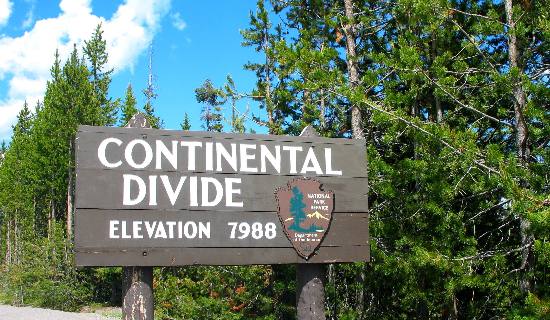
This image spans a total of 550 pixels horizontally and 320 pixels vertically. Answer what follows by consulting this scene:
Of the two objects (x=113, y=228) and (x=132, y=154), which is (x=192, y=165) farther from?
(x=113, y=228)

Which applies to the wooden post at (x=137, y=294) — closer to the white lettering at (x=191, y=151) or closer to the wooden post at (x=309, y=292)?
the white lettering at (x=191, y=151)

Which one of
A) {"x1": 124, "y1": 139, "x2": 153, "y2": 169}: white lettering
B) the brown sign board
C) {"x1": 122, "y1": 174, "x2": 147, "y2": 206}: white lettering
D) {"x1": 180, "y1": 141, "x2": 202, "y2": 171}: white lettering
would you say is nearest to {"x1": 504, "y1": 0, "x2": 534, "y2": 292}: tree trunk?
the brown sign board

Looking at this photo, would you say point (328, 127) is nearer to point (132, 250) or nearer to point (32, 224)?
point (132, 250)

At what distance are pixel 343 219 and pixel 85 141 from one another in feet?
8.22

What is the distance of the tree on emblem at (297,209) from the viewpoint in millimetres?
5145

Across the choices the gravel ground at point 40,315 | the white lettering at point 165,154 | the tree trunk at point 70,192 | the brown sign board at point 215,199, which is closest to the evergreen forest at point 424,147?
the brown sign board at point 215,199

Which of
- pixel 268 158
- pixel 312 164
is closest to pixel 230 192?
pixel 268 158

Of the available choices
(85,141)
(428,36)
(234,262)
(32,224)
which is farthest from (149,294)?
(32,224)

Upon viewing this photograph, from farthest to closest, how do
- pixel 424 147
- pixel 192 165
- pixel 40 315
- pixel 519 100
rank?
1. pixel 40 315
2. pixel 424 147
3. pixel 519 100
4. pixel 192 165

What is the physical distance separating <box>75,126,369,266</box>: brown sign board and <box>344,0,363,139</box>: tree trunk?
6.32m

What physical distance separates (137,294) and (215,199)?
1.08 metres

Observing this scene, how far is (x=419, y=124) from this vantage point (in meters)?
7.31

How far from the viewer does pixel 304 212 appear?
17.0 feet

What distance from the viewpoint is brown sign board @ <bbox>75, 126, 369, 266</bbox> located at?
4.69 meters
